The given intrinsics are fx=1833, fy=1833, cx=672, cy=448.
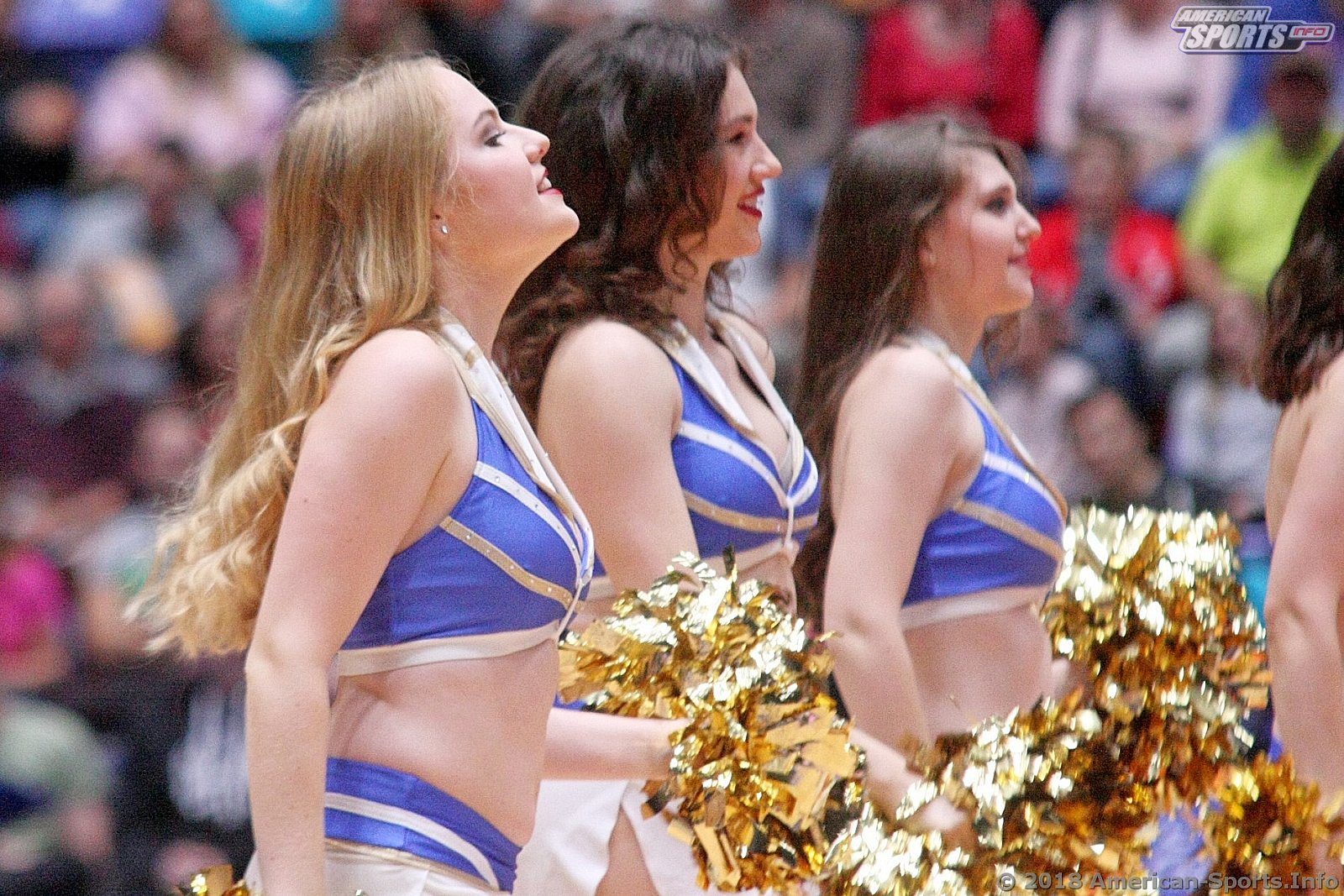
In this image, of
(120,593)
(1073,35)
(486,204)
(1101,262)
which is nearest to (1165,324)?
(1101,262)

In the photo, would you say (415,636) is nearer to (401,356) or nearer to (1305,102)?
(401,356)

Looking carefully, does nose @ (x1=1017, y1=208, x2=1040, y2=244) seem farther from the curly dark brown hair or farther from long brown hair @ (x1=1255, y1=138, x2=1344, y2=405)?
the curly dark brown hair

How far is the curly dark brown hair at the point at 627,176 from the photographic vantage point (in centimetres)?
274

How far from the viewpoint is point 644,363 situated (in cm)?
263

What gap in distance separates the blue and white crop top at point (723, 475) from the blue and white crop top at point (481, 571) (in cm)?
48

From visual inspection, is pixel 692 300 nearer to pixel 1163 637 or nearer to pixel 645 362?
pixel 645 362

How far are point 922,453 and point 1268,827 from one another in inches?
30.4

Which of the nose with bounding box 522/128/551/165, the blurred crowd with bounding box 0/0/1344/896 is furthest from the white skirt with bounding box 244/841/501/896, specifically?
the blurred crowd with bounding box 0/0/1344/896

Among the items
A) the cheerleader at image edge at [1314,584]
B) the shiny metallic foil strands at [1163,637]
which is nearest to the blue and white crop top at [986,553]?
the shiny metallic foil strands at [1163,637]

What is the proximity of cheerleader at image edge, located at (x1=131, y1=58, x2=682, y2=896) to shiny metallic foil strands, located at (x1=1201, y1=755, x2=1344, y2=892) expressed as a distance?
78 centimetres

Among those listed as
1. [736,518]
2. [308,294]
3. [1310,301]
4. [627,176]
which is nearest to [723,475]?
[736,518]

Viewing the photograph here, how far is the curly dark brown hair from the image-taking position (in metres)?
2.74

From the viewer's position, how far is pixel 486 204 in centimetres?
224

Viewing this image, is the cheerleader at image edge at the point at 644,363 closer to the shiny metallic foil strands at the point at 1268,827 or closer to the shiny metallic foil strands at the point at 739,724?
the shiny metallic foil strands at the point at 739,724
